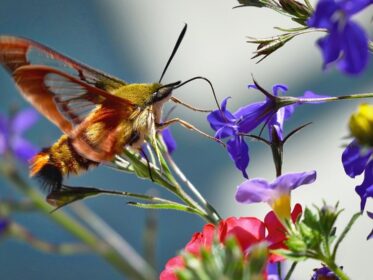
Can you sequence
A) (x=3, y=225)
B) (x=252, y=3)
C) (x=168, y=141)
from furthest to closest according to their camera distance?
(x=3, y=225)
(x=168, y=141)
(x=252, y=3)

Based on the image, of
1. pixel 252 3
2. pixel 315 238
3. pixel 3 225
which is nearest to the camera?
pixel 315 238

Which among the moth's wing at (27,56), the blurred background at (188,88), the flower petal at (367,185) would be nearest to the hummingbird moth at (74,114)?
the moth's wing at (27,56)

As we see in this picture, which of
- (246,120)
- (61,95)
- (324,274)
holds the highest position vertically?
(61,95)

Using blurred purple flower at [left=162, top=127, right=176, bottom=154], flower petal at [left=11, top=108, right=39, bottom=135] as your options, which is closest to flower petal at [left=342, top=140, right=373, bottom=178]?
blurred purple flower at [left=162, top=127, right=176, bottom=154]

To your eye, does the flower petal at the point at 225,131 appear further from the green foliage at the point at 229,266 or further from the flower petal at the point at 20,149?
the flower petal at the point at 20,149

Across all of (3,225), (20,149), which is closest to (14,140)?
(20,149)

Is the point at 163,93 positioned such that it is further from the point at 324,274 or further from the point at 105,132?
the point at 324,274

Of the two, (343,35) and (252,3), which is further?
(252,3)

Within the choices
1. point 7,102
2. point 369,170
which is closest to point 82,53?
point 7,102
